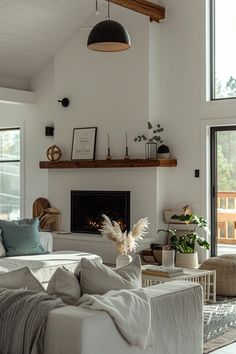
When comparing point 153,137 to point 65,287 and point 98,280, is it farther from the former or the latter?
point 65,287

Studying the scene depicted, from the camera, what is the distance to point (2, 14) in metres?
8.76

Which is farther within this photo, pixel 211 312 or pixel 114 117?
pixel 114 117

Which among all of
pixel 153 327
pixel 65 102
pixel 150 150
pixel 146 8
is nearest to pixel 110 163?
pixel 150 150

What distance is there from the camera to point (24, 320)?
3.18 meters

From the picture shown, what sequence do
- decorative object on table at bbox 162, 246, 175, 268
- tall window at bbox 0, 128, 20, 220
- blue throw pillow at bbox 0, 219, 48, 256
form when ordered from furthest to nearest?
tall window at bbox 0, 128, 20, 220
blue throw pillow at bbox 0, 219, 48, 256
decorative object on table at bbox 162, 246, 175, 268

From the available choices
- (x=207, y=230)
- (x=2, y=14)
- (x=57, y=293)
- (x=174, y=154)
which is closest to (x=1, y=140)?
(x=2, y=14)

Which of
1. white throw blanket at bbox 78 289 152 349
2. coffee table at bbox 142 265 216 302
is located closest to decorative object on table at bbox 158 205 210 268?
coffee table at bbox 142 265 216 302

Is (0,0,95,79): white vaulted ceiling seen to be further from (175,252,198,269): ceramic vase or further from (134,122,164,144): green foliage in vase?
(175,252,198,269): ceramic vase

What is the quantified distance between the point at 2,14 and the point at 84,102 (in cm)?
187

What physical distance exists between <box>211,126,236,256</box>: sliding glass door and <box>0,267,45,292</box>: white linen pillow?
18.4 feet

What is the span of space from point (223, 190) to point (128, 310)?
5647 millimetres

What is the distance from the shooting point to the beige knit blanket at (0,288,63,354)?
312 centimetres

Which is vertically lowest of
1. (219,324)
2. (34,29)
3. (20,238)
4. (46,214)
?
(219,324)

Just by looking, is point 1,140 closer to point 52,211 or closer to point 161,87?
point 52,211
